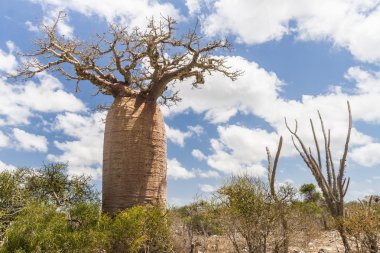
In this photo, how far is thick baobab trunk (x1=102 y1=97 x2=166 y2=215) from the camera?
7.98 metres

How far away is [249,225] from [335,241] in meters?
5.73

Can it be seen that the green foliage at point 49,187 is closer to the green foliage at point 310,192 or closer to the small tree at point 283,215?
the small tree at point 283,215

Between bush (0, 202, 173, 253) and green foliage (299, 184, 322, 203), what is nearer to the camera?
bush (0, 202, 173, 253)

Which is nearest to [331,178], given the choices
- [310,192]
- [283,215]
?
[283,215]

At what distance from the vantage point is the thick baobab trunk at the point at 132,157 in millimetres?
7980

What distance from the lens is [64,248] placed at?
586 cm

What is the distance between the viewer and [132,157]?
8.12 m

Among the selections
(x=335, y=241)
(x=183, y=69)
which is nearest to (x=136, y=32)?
(x=183, y=69)

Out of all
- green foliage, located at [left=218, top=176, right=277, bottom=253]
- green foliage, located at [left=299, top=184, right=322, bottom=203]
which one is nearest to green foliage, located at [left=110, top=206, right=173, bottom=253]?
green foliage, located at [left=218, top=176, right=277, bottom=253]

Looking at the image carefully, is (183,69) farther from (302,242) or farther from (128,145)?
(302,242)

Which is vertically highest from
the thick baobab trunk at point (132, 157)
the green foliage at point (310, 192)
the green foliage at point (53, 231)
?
the green foliage at point (310, 192)

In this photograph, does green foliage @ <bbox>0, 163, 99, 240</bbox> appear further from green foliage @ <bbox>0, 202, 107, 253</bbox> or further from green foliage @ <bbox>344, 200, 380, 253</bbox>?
green foliage @ <bbox>344, 200, 380, 253</bbox>

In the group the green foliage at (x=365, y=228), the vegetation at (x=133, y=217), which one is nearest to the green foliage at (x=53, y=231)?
the vegetation at (x=133, y=217)

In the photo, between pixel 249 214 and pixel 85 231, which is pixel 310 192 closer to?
pixel 249 214
